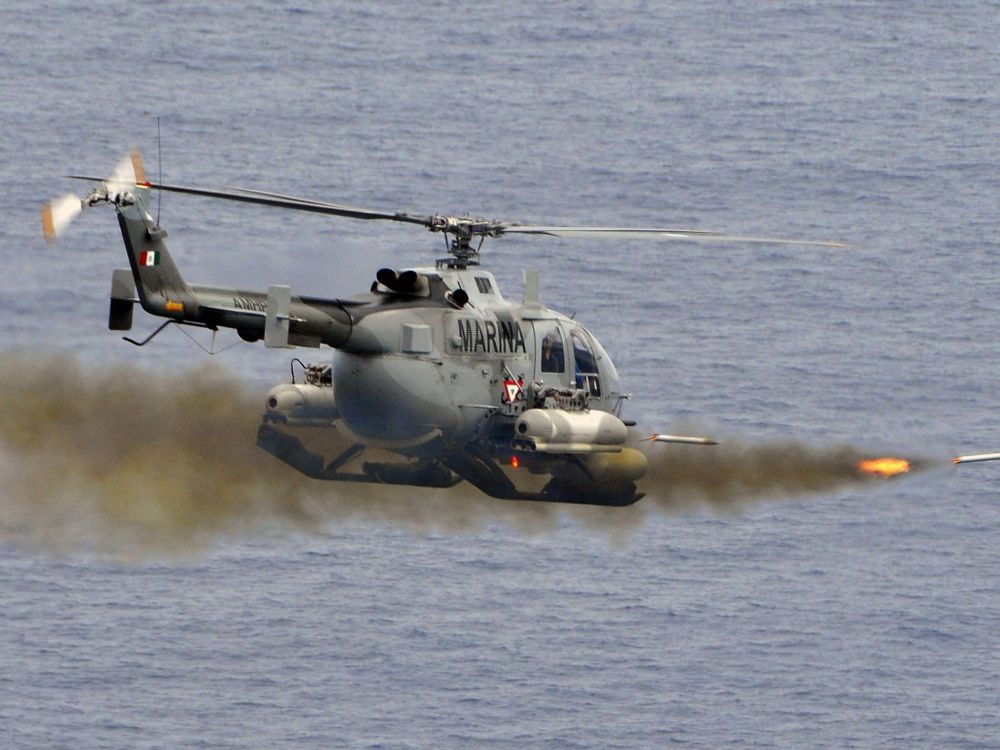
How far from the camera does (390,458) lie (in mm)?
46938

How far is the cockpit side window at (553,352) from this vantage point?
45688mm

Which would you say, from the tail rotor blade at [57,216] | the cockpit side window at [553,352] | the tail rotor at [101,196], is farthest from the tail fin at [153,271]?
the cockpit side window at [553,352]

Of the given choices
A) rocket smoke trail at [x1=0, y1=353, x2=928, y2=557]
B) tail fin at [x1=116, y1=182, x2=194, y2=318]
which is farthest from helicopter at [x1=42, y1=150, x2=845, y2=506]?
rocket smoke trail at [x1=0, y1=353, x2=928, y2=557]

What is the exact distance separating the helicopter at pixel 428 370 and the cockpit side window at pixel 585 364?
0.03 m

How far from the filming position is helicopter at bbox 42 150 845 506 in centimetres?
4003

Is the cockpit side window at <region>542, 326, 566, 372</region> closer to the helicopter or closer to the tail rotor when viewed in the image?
the helicopter

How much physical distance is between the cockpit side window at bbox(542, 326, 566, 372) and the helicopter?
39mm

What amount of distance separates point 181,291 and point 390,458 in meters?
8.68

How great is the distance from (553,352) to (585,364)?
96cm

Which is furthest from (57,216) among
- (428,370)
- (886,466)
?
(886,466)

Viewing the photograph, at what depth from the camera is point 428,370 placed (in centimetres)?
4262

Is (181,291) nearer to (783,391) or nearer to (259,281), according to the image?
(259,281)

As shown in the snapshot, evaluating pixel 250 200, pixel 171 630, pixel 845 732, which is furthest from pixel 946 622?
pixel 250 200

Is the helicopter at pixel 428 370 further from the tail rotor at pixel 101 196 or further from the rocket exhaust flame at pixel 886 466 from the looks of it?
the rocket exhaust flame at pixel 886 466
